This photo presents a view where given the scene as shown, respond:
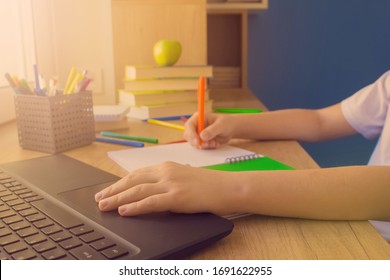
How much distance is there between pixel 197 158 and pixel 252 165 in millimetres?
92

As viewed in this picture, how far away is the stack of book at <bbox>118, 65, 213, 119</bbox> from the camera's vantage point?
3.12ft

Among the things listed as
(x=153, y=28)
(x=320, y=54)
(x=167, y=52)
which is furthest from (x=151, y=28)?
(x=320, y=54)

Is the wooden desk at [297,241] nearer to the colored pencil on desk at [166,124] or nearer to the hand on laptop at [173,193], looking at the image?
the hand on laptop at [173,193]

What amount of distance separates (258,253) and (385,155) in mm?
512

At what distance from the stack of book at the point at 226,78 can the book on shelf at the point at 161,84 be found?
1.74ft

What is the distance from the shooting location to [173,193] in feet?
1.29

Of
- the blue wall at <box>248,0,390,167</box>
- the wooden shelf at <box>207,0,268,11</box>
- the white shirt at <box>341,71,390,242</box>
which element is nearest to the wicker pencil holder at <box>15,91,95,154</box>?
the white shirt at <box>341,71,390,242</box>

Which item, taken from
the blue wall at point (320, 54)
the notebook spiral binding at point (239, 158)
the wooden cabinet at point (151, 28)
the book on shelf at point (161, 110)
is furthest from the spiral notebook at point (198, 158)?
the blue wall at point (320, 54)

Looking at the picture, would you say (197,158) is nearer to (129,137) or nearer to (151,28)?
(129,137)

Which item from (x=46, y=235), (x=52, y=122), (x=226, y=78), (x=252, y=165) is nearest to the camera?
(x=46, y=235)

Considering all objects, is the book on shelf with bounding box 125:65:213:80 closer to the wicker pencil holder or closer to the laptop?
the wicker pencil holder

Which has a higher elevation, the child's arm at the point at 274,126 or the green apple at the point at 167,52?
the green apple at the point at 167,52

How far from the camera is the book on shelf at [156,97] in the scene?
949 mm
